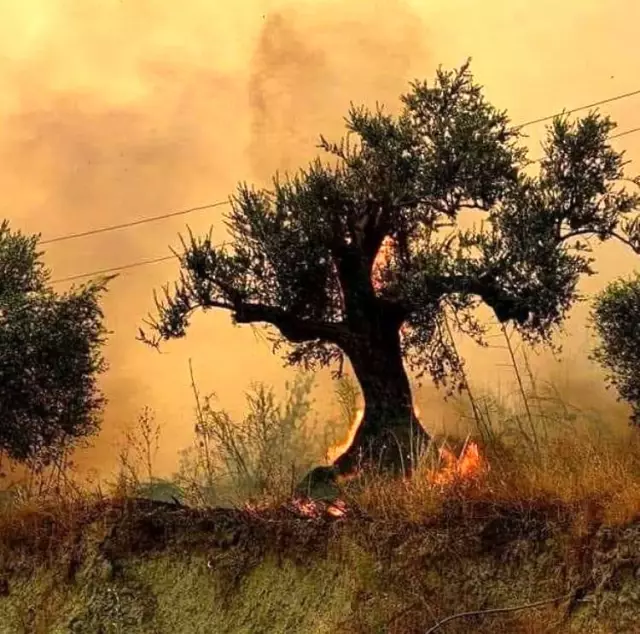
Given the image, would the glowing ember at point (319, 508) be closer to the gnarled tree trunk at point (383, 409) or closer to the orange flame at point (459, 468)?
the orange flame at point (459, 468)

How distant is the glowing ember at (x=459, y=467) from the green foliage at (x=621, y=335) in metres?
2.59

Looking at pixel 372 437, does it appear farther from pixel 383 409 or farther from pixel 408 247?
A: pixel 408 247

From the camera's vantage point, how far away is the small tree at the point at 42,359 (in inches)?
592

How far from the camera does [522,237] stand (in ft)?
44.9

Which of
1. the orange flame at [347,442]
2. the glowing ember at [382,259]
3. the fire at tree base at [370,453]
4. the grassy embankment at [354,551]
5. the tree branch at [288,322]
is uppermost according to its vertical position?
the glowing ember at [382,259]

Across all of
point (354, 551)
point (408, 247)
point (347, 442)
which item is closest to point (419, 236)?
point (408, 247)

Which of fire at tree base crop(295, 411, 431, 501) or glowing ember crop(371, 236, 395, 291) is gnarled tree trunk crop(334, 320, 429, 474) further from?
glowing ember crop(371, 236, 395, 291)

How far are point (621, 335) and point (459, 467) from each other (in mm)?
4065

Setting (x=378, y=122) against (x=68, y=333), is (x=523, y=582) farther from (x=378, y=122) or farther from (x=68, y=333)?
(x=68, y=333)

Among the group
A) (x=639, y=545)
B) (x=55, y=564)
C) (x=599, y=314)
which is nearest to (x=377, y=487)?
(x=639, y=545)

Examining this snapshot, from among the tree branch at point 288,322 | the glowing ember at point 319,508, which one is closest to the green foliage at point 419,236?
the tree branch at point 288,322

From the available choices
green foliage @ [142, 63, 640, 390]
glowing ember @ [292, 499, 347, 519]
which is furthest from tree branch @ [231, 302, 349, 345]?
glowing ember @ [292, 499, 347, 519]

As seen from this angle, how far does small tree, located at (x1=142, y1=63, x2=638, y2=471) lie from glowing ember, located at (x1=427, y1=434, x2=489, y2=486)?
1297 mm

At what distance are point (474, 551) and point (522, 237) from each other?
546 cm
